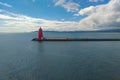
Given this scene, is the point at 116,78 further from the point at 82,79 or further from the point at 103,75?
the point at 82,79

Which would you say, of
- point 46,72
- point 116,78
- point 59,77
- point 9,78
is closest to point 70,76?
point 59,77

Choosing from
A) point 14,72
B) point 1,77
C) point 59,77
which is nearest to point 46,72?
point 59,77

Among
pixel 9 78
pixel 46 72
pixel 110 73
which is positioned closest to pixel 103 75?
pixel 110 73

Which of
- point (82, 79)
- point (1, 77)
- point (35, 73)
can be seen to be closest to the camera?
point (82, 79)

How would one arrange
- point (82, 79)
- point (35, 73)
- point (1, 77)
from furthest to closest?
point (35, 73), point (1, 77), point (82, 79)

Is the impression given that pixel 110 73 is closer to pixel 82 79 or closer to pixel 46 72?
pixel 82 79

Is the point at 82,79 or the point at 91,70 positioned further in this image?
the point at 91,70

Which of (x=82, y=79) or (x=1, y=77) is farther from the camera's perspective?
(x=1, y=77)
